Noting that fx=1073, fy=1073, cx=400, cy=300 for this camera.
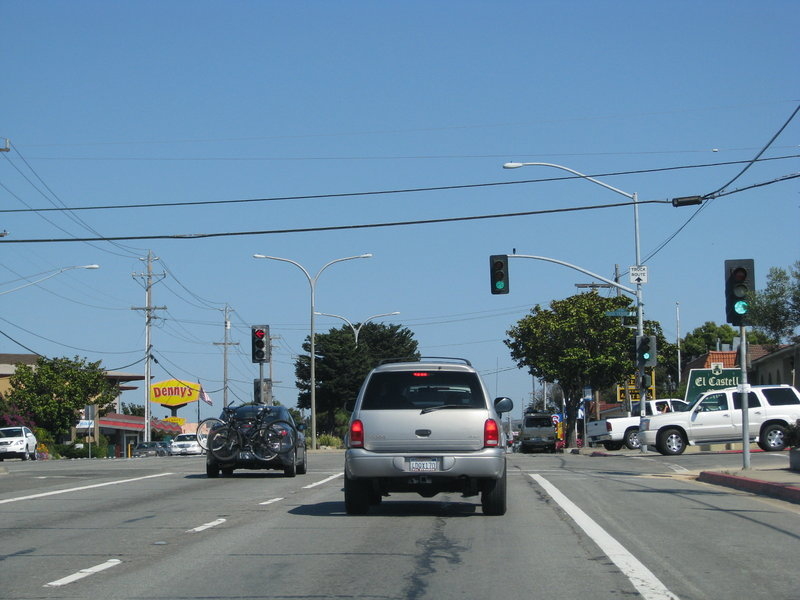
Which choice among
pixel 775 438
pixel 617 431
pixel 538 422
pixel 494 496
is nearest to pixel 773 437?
pixel 775 438

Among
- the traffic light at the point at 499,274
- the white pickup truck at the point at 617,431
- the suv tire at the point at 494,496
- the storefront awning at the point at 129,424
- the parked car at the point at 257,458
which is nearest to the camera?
the suv tire at the point at 494,496

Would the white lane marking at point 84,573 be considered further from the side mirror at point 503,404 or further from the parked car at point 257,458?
the parked car at point 257,458

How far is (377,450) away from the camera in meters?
12.8

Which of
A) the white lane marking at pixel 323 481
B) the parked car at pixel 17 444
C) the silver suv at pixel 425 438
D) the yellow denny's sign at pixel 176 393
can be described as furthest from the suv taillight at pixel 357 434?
the yellow denny's sign at pixel 176 393

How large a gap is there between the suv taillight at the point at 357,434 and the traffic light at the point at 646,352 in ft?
79.0

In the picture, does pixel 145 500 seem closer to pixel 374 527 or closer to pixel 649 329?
pixel 374 527

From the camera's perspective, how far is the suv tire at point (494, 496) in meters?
13.0

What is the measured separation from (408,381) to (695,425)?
875 inches

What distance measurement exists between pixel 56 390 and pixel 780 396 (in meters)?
44.5

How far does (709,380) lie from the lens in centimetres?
4997

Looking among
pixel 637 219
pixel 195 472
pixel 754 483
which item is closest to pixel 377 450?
pixel 754 483

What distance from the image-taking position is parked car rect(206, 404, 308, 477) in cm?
2186

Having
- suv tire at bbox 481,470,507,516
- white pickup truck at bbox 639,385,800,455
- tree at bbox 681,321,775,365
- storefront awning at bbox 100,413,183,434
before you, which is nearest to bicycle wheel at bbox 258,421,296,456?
suv tire at bbox 481,470,507,516

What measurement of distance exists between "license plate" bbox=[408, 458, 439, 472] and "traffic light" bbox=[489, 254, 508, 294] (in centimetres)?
1788
